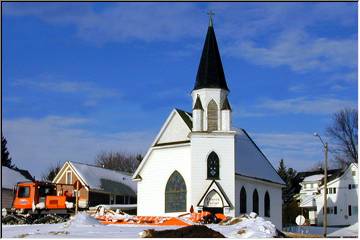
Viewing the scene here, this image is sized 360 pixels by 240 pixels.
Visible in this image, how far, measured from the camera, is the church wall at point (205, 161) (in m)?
45.5

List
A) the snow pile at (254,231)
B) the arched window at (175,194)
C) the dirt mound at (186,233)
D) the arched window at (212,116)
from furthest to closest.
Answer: the arched window at (175,194) < the arched window at (212,116) < the snow pile at (254,231) < the dirt mound at (186,233)

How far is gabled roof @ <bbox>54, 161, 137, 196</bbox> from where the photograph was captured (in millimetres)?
62969

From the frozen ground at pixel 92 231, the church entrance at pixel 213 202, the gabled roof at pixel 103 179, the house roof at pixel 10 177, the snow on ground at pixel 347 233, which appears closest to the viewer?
the frozen ground at pixel 92 231

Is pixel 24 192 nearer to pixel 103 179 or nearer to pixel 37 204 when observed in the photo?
pixel 37 204

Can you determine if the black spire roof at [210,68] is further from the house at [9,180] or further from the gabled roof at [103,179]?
the house at [9,180]

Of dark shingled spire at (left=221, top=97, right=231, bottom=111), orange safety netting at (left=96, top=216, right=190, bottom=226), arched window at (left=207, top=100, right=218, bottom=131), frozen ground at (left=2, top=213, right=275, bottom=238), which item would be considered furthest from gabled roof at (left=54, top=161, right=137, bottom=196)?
frozen ground at (left=2, top=213, right=275, bottom=238)

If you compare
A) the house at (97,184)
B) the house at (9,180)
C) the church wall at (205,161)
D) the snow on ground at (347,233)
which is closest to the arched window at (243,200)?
the church wall at (205,161)

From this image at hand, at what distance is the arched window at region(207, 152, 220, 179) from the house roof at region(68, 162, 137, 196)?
19.2m

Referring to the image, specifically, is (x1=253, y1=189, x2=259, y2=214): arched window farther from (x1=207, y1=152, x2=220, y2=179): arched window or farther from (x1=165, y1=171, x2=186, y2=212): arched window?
(x1=165, y1=171, x2=186, y2=212): arched window

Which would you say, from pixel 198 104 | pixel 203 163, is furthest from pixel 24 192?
pixel 198 104

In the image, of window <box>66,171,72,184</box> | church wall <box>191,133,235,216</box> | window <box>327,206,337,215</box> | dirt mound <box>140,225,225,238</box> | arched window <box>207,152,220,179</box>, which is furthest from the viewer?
window <box>327,206,337,215</box>

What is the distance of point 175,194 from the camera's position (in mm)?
47344

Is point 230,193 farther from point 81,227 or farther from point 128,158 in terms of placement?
point 128,158

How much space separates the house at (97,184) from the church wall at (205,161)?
54.2 feet
